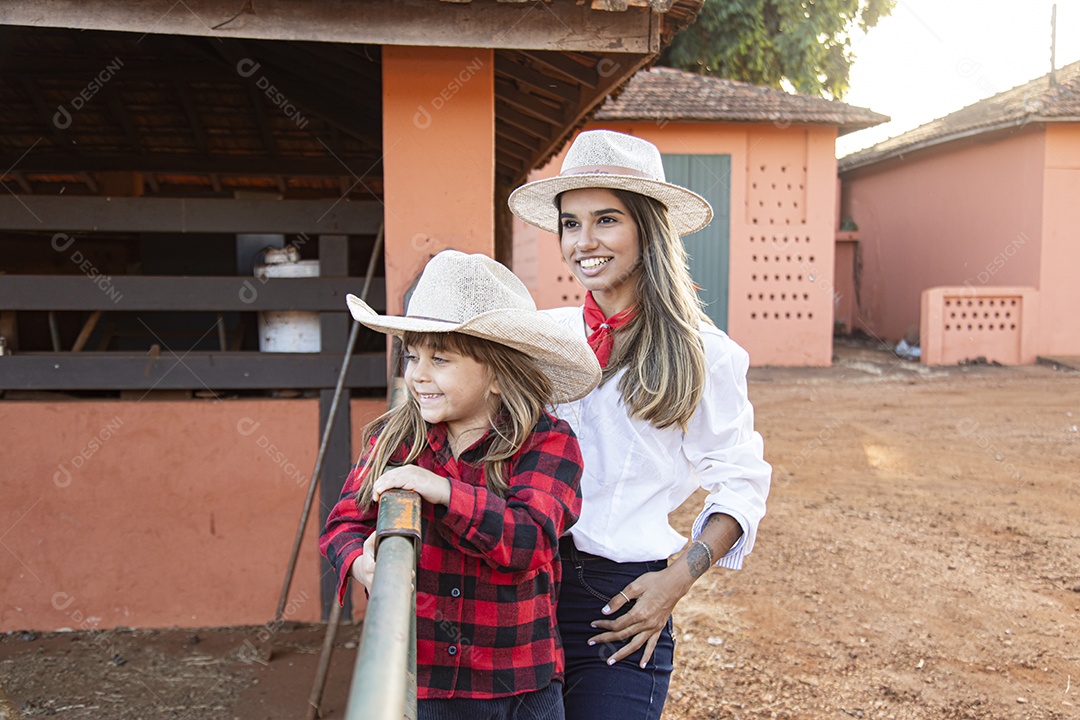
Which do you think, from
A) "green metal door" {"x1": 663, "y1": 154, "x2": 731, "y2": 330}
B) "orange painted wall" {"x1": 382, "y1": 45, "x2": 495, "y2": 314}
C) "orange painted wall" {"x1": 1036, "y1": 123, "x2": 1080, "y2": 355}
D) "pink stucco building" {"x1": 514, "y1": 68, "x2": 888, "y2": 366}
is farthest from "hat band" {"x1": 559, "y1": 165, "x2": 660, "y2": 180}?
"orange painted wall" {"x1": 1036, "y1": 123, "x2": 1080, "y2": 355}

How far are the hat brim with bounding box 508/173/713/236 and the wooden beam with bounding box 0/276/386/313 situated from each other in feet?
6.77

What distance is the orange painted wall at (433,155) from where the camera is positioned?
3848 millimetres

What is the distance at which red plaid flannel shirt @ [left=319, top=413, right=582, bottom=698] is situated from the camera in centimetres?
169

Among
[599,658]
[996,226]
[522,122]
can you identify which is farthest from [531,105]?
[996,226]

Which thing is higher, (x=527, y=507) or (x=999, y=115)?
(x=999, y=115)

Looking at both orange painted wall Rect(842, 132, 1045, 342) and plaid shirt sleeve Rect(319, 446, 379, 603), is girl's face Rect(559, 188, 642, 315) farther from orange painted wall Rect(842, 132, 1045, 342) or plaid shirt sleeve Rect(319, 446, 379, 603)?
orange painted wall Rect(842, 132, 1045, 342)

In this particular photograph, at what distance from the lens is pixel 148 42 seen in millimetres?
5590

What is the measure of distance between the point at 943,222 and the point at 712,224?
603 centimetres

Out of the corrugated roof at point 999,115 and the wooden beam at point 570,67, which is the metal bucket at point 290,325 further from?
the corrugated roof at point 999,115

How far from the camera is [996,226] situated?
15445mm

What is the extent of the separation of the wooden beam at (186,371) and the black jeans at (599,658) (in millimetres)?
2703

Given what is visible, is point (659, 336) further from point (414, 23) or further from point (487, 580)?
point (414, 23)

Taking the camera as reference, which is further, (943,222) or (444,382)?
(943,222)

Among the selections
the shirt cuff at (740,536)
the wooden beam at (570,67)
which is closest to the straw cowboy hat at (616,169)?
the shirt cuff at (740,536)
